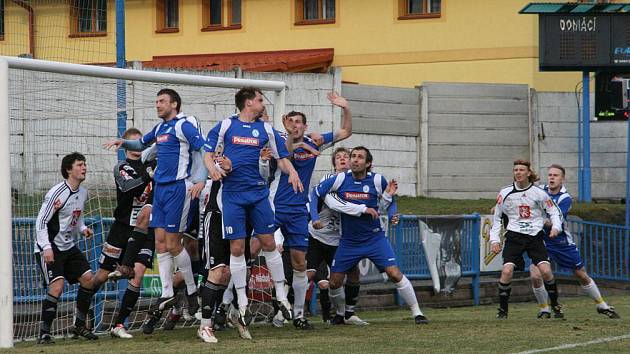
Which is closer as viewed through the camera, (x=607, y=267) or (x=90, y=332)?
(x=90, y=332)

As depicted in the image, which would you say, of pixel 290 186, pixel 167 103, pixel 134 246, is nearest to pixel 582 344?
pixel 290 186

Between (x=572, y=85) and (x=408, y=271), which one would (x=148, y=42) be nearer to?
(x=572, y=85)

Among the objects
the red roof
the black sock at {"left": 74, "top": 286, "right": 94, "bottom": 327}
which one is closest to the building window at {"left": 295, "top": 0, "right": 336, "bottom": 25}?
the red roof

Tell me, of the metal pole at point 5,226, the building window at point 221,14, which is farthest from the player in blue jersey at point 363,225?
the building window at point 221,14

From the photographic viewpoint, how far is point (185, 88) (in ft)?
54.3

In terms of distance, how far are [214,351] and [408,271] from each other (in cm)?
878

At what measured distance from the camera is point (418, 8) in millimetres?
35000

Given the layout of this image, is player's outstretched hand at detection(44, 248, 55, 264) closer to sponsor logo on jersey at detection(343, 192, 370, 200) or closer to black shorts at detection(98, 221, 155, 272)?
black shorts at detection(98, 221, 155, 272)

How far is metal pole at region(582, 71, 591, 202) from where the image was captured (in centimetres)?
2748

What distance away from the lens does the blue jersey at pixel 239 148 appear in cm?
1185

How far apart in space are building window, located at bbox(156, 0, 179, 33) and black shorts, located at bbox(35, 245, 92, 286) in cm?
2535

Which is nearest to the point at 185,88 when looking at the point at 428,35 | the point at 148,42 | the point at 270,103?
the point at 270,103

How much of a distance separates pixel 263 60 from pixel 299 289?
21.3 metres

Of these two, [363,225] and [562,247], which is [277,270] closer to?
[363,225]
